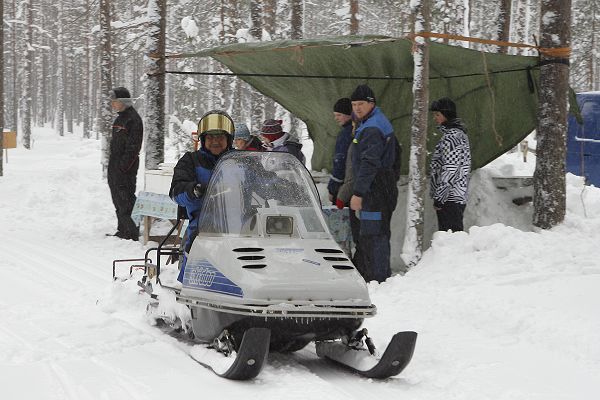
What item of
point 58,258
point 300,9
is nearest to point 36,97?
point 300,9

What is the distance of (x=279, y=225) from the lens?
6039mm

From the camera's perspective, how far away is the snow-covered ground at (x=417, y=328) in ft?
17.1

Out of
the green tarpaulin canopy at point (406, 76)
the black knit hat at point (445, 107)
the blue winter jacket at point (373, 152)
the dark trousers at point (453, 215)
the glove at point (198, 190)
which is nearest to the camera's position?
the glove at point (198, 190)

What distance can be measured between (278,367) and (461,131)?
503 centimetres

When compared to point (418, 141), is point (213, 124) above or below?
above

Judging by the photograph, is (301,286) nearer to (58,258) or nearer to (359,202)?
(359,202)

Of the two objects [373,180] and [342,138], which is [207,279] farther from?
[342,138]

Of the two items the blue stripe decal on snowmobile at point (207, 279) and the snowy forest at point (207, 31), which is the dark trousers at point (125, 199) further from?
→ the blue stripe decal on snowmobile at point (207, 279)

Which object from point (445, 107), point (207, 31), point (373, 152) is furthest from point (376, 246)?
point (207, 31)

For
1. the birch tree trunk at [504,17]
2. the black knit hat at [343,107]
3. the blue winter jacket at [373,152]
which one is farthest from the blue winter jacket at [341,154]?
the birch tree trunk at [504,17]

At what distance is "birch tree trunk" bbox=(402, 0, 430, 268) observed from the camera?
9.38m

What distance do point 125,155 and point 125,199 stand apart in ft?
2.36

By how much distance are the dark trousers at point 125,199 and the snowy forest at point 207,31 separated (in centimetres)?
217

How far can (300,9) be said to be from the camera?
18.9 meters
